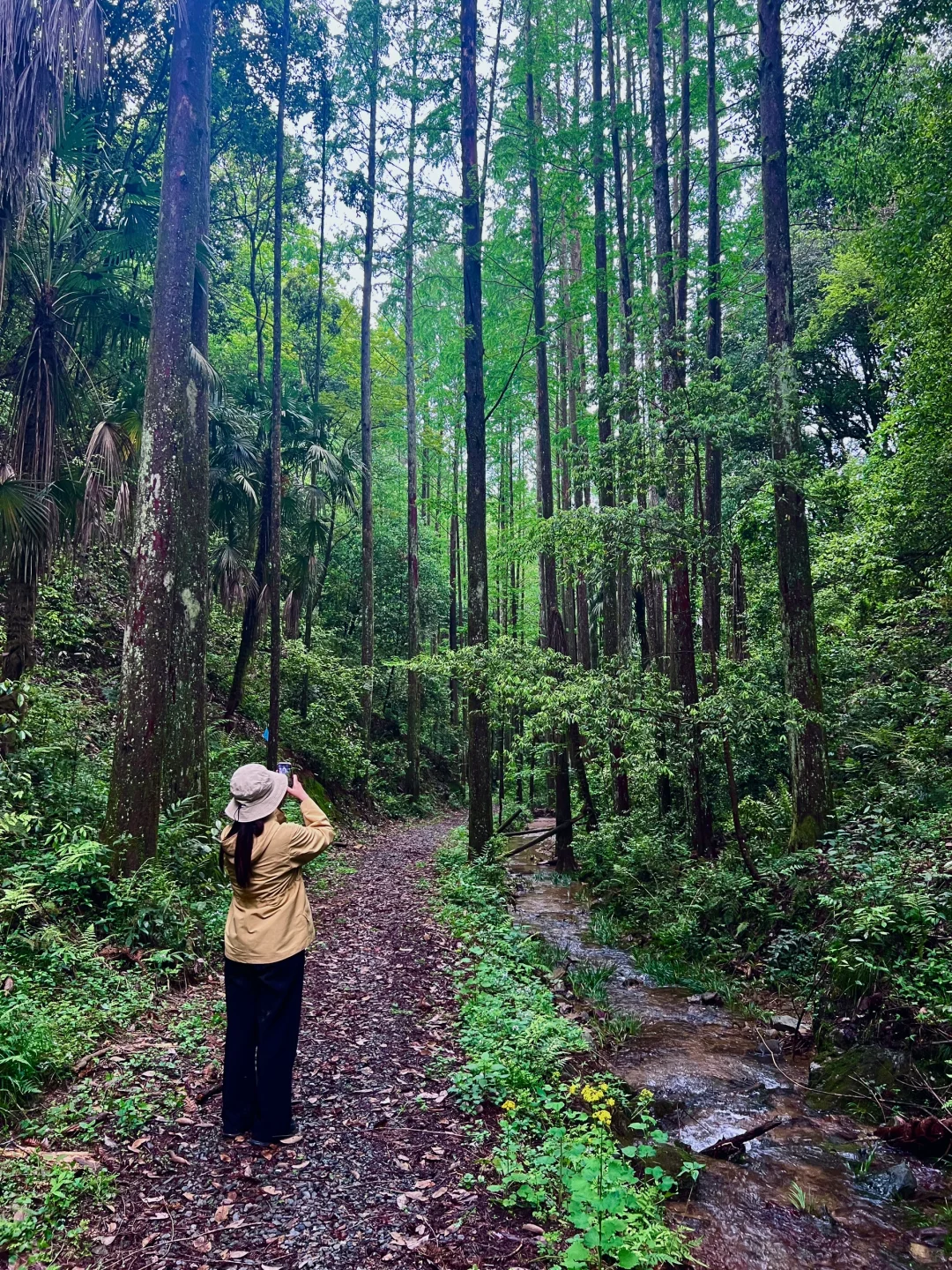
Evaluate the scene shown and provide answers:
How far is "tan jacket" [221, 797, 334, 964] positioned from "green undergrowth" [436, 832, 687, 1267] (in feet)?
4.95

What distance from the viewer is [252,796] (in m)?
3.79

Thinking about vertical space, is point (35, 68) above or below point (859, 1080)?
above

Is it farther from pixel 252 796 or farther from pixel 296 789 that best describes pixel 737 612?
pixel 252 796

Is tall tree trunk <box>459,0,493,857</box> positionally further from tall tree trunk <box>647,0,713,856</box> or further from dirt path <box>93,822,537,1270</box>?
dirt path <box>93,822,537,1270</box>

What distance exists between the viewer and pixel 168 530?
6.66 meters

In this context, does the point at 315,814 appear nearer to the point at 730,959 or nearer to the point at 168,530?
the point at 168,530

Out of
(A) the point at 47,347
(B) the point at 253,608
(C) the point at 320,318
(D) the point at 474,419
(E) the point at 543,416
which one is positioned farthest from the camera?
(C) the point at 320,318

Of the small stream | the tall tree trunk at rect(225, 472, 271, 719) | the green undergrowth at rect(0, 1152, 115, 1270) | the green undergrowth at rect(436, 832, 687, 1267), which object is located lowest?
the small stream

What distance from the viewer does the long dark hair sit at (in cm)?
375

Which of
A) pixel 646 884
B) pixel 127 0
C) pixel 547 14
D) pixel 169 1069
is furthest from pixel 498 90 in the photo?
pixel 169 1069

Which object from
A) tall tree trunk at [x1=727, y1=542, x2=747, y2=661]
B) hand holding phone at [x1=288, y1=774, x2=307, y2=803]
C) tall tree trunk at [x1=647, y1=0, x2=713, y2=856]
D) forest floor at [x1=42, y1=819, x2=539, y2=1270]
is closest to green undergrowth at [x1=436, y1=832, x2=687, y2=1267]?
forest floor at [x1=42, y1=819, x2=539, y2=1270]

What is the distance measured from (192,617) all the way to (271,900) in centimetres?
460

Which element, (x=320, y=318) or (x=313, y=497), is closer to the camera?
(x=313, y=497)

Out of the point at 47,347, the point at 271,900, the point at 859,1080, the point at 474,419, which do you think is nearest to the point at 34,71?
the point at 47,347
